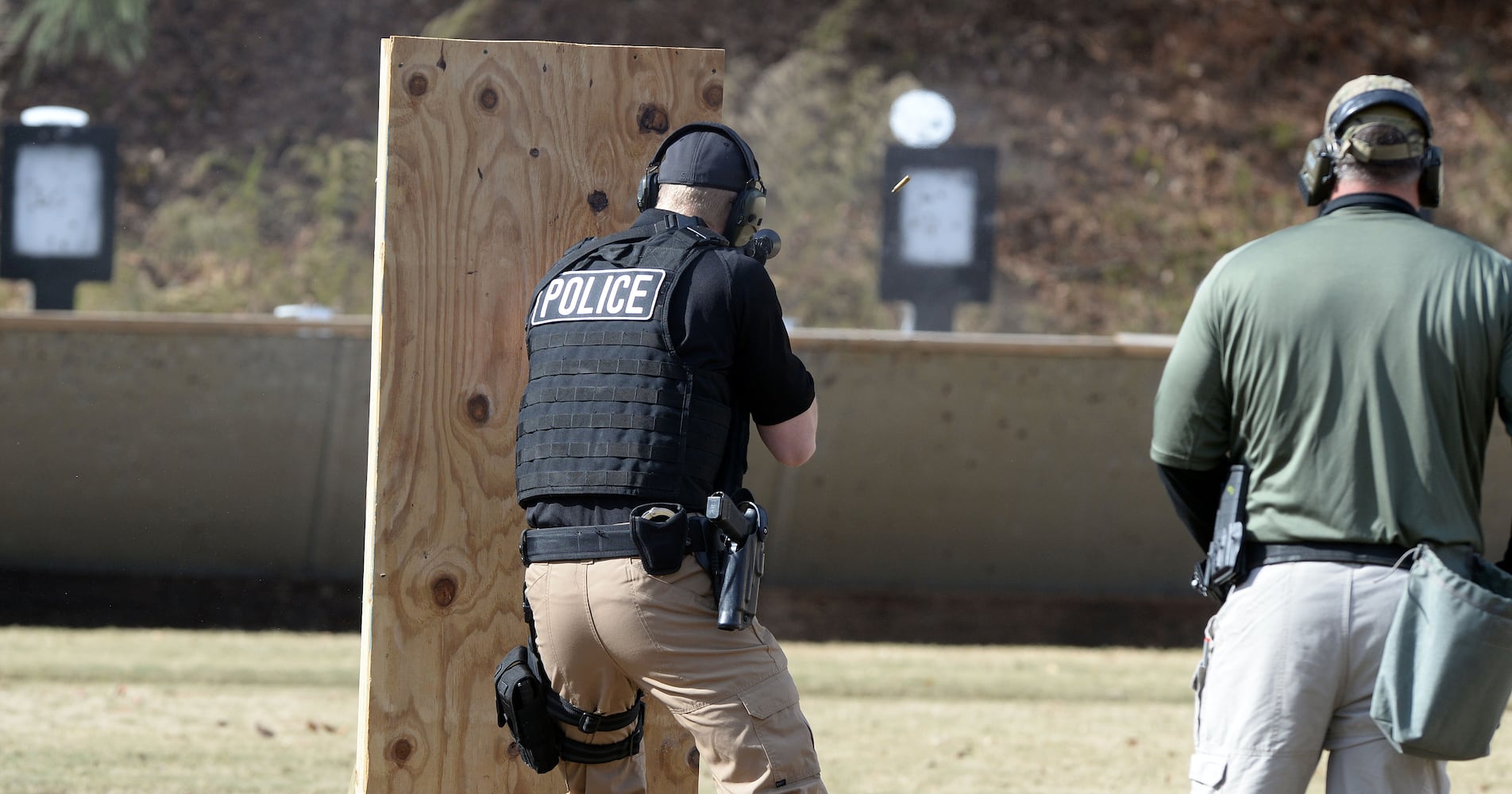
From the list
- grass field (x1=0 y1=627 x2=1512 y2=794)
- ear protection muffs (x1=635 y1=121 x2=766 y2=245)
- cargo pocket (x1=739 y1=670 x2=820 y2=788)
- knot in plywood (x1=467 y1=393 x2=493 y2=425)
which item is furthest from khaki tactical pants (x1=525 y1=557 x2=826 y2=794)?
grass field (x1=0 y1=627 x2=1512 y2=794)

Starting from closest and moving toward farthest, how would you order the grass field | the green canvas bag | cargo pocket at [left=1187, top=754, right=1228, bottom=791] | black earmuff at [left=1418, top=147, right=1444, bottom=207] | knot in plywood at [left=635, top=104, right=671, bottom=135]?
the green canvas bag < cargo pocket at [left=1187, top=754, right=1228, bottom=791] < black earmuff at [left=1418, top=147, right=1444, bottom=207] < knot in plywood at [left=635, top=104, right=671, bottom=135] < the grass field

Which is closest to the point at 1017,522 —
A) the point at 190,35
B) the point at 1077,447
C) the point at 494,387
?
the point at 1077,447

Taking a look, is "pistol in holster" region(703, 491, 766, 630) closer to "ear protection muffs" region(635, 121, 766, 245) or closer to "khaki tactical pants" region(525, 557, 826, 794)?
"khaki tactical pants" region(525, 557, 826, 794)

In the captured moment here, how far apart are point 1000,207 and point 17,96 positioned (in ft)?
36.9

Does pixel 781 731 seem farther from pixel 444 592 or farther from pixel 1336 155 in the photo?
pixel 1336 155

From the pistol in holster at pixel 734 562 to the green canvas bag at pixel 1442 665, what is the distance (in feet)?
3.95

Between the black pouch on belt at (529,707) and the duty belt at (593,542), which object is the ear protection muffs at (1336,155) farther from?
the black pouch on belt at (529,707)

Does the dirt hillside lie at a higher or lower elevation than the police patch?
higher

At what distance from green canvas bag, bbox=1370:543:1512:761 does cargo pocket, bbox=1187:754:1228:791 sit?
11.5 inches

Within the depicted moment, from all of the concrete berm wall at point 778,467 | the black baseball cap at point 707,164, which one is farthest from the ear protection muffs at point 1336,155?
the concrete berm wall at point 778,467

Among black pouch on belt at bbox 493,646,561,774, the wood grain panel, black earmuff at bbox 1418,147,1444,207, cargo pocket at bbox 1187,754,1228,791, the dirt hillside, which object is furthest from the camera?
the dirt hillside

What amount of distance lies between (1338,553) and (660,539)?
1295 mm

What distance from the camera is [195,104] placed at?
17.7 m

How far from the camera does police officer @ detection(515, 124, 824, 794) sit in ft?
10.2
